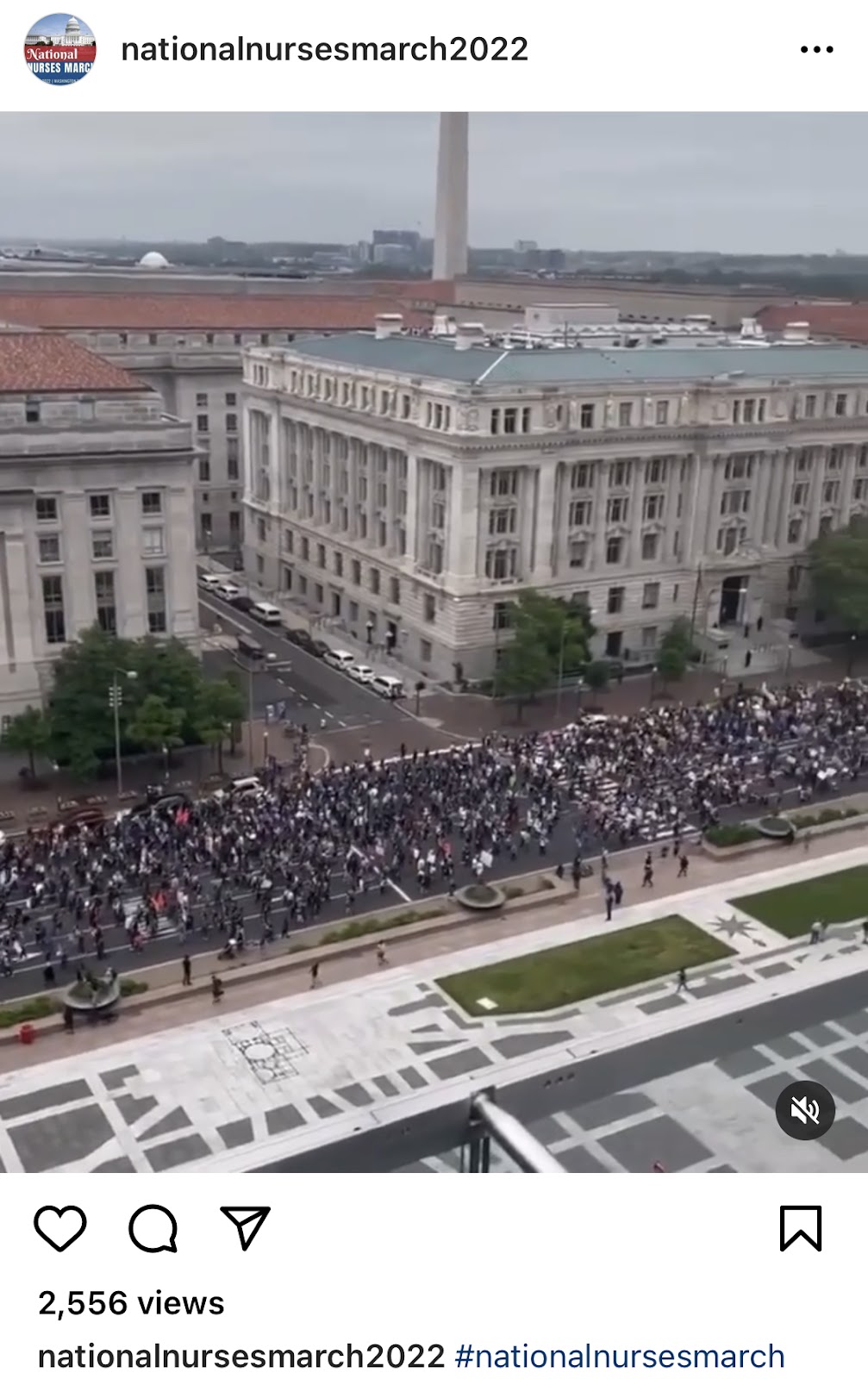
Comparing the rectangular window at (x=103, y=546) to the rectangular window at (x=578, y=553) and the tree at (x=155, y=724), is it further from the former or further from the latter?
the rectangular window at (x=578, y=553)

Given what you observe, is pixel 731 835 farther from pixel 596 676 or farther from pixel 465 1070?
pixel 596 676

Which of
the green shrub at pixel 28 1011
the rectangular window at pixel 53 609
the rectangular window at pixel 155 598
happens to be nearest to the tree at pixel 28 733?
the rectangular window at pixel 53 609

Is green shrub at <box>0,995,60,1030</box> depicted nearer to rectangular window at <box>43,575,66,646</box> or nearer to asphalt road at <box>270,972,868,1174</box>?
rectangular window at <box>43,575,66,646</box>

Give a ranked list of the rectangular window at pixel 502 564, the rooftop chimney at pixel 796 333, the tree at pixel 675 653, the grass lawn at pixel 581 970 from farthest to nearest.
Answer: the rooftop chimney at pixel 796 333
the rectangular window at pixel 502 564
the tree at pixel 675 653
the grass lawn at pixel 581 970

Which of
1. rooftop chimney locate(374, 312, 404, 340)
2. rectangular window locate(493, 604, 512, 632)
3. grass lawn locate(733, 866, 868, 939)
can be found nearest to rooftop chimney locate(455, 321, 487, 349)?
rooftop chimney locate(374, 312, 404, 340)

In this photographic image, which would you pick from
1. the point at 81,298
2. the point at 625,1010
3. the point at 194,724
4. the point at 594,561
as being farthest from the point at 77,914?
the point at 81,298

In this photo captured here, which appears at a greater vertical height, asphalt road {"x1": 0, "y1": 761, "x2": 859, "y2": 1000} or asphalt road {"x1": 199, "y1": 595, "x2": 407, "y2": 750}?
asphalt road {"x1": 0, "y1": 761, "x2": 859, "y2": 1000}

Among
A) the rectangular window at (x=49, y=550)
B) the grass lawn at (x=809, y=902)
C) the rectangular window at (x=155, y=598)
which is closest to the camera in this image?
the grass lawn at (x=809, y=902)
